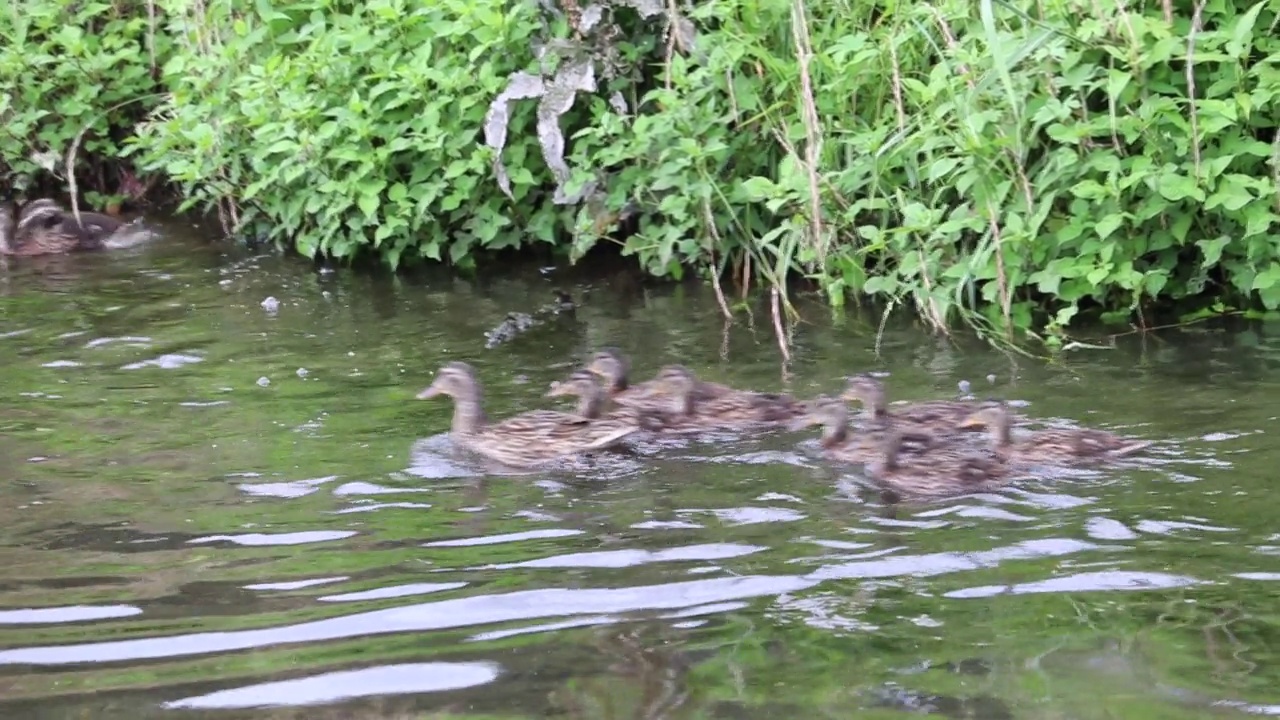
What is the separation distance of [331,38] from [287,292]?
167 centimetres

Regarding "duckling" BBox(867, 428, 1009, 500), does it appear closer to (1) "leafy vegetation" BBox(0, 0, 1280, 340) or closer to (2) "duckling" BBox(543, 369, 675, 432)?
(2) "duckling" BBox(543, 369, 675, 432)

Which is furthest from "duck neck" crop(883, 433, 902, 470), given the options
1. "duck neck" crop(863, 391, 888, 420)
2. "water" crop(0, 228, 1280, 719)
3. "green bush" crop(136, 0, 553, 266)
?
"green bush" crop(136, 0, 553, 266)

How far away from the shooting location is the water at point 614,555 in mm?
4699

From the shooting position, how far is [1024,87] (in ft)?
29.0

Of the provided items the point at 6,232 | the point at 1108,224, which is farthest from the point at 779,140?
the point at 6,232

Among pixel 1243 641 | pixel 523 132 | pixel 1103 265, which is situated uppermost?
pixel 523 132

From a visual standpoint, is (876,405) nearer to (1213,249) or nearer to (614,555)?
(614,555)

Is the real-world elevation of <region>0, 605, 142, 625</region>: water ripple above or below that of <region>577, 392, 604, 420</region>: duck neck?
below

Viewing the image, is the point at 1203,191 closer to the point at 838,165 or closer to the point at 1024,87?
the point at 1024,87

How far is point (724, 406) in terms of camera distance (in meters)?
7.62

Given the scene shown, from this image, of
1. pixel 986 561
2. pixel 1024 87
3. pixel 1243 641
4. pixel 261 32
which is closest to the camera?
pixel 1243 641

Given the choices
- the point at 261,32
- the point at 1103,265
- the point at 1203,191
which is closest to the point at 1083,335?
the point at 1103,265

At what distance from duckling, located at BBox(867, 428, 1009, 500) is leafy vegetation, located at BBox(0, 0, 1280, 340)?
7.01ft

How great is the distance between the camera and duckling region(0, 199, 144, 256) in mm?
12812
